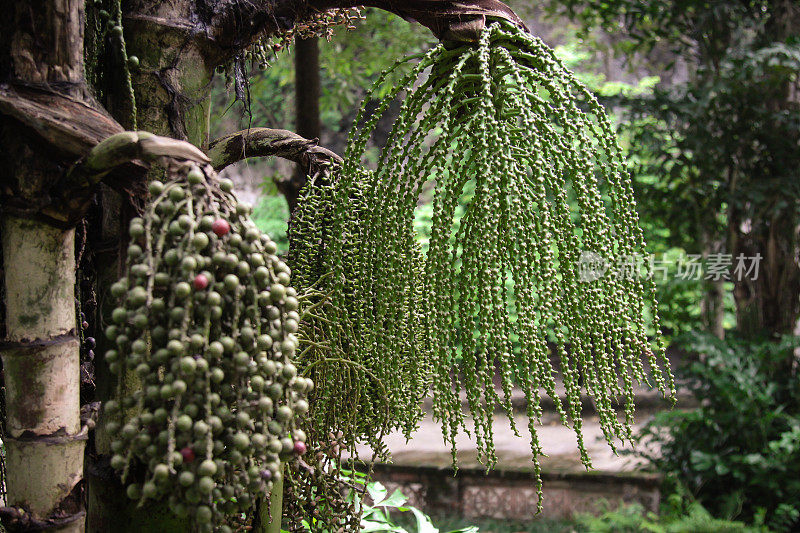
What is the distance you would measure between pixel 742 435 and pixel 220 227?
11.4 feet

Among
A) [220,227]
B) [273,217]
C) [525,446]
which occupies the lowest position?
[525,446]

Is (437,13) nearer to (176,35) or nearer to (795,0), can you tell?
(176,35)

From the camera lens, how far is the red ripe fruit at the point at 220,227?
0.75 m

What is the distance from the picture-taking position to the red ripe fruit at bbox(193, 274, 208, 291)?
0.72 metres

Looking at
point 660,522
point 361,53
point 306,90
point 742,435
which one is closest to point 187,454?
point 306,90

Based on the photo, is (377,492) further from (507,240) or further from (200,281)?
(200,281)

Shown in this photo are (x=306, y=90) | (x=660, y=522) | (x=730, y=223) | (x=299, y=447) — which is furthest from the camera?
(x=730, y=223)

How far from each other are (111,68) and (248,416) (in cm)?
61

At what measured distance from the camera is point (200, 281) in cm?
72

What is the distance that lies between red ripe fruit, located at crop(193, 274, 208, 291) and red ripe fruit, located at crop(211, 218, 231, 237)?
0.18 ft

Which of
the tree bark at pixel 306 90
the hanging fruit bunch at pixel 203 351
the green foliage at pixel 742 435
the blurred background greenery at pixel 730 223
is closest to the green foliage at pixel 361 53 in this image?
the blurred background greenery at pixel 730 223

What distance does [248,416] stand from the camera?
0.75 m

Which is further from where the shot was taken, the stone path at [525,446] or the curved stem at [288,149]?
the stone path at [525,446]

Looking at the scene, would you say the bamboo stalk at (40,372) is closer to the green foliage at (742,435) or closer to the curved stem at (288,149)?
the curved stem at (288,149)
